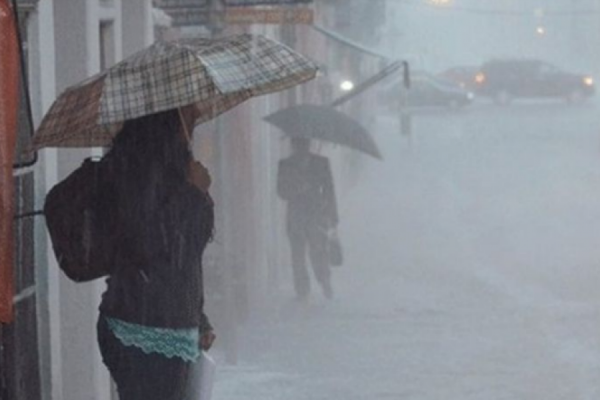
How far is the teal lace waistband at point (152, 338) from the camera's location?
5227 mm

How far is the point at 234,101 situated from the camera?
235 inches

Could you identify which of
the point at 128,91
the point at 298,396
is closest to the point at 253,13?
the point at 298,396

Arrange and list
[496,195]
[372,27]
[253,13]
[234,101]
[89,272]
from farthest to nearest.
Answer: [372,27] < [496,195] < [253,13] < [234,101] < [89,272]

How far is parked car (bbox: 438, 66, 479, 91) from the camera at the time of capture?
59031mm

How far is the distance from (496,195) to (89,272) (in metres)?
23.3

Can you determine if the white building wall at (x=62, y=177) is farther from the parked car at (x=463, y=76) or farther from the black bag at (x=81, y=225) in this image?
the parked car at (x=463, y=76)

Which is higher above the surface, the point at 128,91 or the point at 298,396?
the point at 128,91

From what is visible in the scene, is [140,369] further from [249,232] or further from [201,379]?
[249,232]

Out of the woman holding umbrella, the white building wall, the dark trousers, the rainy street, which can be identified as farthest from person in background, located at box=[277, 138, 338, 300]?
the woman holding umbrella

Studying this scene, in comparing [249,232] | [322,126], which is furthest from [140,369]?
[322,126]

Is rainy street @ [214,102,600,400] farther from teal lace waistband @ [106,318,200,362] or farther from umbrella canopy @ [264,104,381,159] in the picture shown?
teal lace waistband @ [106,318,200,362]

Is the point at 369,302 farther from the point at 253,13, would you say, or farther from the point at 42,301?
the point at 42,301

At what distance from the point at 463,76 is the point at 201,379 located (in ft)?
182

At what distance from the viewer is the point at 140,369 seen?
5.27 meters
